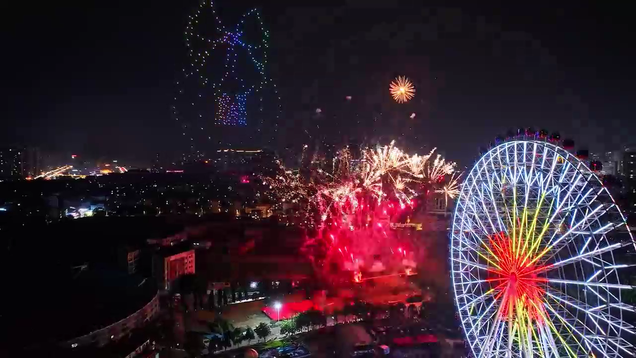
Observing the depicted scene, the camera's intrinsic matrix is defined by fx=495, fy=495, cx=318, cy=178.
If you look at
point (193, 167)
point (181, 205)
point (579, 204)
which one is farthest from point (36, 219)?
point (193, 167)

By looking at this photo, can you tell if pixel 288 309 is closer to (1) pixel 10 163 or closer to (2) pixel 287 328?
(2) pixel 287 328

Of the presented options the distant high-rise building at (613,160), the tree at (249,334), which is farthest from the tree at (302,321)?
the distant high-rise building at (613,160)

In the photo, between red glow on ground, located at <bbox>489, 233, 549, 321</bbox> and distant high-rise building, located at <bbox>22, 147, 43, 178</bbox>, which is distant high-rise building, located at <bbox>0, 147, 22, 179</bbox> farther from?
red glow on ground, located at <bbox>489, 233, 549, 321</bbox>

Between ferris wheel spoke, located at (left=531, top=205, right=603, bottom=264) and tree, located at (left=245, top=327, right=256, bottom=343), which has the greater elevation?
ferris wheel spoke, located at (left=531, top=205, right=603, bottom=264)

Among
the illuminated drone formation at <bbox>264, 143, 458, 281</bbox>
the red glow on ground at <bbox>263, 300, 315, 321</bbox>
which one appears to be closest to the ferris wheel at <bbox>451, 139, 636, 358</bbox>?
the red glow on ground at <bbox>263, 300, 315, 321</bbox>

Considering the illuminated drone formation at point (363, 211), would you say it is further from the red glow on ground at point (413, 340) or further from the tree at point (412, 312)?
the red glow on ground at point (413, 340)

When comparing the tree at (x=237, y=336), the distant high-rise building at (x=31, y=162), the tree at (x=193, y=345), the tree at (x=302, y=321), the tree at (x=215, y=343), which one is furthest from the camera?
the distant high-rise building at (x=31, y=162)
